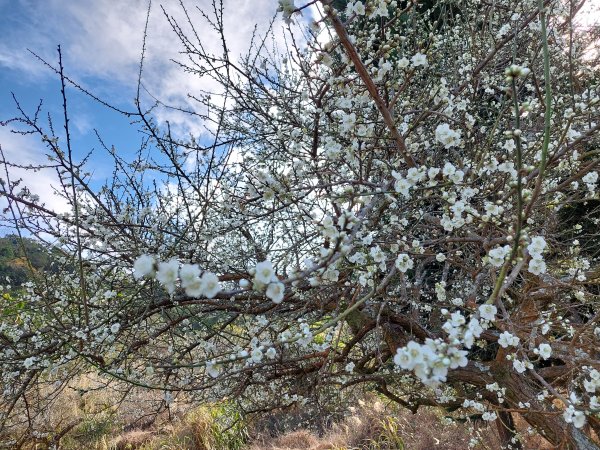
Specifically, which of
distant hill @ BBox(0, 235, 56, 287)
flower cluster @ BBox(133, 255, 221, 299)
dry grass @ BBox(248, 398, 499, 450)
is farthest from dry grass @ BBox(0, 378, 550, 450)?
flower cluster @ BBox(133, 255, 221, 299)

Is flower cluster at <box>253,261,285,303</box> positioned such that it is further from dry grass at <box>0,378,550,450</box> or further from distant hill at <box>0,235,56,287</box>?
dry grass at <box>0,378,550,450</box>

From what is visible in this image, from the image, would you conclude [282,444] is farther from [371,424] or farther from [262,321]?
[262,321]

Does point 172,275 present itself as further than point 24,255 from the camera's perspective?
No

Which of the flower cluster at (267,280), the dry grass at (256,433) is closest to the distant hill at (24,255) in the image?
the flower cluster at (267,280)

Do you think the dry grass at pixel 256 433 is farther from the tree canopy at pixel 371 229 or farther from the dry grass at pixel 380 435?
the tree canopy at pixel 371 229

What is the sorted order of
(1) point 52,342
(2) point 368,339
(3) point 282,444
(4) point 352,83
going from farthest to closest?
1. (3) point 282,444
2. (2) point 368,339
3. (1) point 52,342
4. (4) point 352,83

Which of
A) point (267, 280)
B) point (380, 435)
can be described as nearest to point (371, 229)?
point (267, 280)

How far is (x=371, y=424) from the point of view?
6945 millimetres

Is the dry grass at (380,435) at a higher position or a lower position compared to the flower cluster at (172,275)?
lower

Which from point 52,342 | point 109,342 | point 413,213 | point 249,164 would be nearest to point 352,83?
point 413,213

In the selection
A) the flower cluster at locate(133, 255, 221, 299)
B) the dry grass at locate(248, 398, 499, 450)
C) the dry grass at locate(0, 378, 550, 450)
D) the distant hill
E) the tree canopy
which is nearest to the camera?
the flower cluster at locate(133, 255, 221, 299)

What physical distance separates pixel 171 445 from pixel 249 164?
5.74 m

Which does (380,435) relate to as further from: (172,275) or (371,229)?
(172,275)

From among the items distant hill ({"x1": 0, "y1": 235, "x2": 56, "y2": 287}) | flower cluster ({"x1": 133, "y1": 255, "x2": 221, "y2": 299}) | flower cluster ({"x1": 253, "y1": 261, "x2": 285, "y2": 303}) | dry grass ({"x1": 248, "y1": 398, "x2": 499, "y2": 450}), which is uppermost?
distant hill ({"x1": 0, "y1": 235, "x2": 56, "y2": 287})
